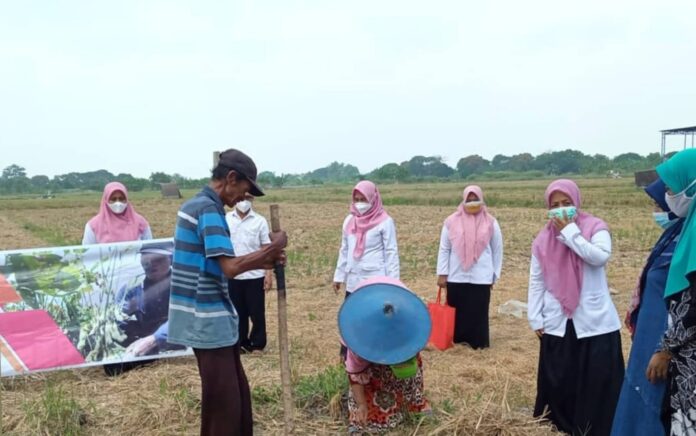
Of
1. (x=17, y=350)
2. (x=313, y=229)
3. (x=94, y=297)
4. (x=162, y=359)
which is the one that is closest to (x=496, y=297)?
(x=162, y=359)

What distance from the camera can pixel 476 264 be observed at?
562 centimetres

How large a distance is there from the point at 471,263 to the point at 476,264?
0.06 m

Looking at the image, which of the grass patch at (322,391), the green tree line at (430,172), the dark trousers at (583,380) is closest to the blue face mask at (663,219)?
the dark trousers at (583,380)

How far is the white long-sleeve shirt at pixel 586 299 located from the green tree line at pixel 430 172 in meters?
73.2

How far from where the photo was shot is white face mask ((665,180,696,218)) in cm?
242

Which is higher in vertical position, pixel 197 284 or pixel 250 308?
pixel 197 284

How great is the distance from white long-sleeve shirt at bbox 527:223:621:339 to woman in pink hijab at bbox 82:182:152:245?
3456 mm

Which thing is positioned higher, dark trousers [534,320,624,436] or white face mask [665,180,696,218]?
white face mask [665,180,696,218]

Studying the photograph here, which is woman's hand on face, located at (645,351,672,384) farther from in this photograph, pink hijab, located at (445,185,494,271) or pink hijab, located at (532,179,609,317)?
pink hijab, located at (445,185,494,271)

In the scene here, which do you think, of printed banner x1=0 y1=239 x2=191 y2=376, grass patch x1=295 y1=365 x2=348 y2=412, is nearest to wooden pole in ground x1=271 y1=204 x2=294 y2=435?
grass patch x1=295 y1=365 x2=348 y2=412

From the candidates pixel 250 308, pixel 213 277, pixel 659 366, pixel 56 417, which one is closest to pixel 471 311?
pixel 250 308

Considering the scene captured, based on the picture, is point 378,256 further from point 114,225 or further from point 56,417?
point 56,417

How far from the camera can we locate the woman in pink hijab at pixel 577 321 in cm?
345

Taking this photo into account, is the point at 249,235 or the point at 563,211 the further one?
the point at 249,235
